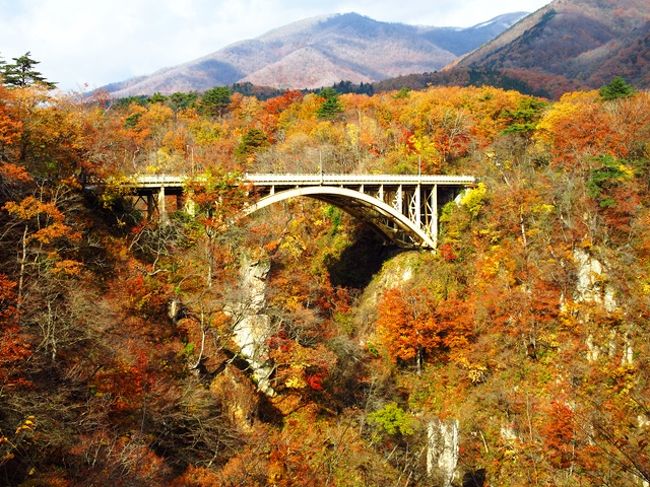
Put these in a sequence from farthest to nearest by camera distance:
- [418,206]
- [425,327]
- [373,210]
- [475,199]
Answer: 1. [373,210]
2. [475,199]
3. [418,206]
4. [425,327]

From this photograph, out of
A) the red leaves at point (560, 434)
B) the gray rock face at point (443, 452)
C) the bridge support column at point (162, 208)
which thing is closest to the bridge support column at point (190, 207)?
the bridge support column at point (162, 208)

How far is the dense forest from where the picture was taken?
1611 cm

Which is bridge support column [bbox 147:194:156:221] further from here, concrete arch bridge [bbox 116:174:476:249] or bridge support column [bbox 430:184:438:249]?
bridge support column [bbox 430:184:438:249]

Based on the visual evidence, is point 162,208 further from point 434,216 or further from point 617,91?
point 617,91

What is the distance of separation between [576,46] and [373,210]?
141479 mm

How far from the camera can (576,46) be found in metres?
142

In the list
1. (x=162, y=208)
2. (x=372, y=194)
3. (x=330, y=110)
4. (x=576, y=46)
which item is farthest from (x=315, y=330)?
(x=576, y=46)

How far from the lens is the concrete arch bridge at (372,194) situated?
24.6m

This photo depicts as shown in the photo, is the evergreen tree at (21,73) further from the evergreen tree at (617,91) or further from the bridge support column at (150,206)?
the evergreen tree at (617,91)

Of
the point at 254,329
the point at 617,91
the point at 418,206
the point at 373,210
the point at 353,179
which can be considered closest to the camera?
the point at 254,329

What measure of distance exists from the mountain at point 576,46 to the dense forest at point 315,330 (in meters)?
78.9

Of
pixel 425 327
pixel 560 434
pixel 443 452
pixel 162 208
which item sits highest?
pixel 162 208

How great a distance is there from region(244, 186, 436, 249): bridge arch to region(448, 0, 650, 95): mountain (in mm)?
77773

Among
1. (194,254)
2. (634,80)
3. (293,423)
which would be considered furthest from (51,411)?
(634,80)
